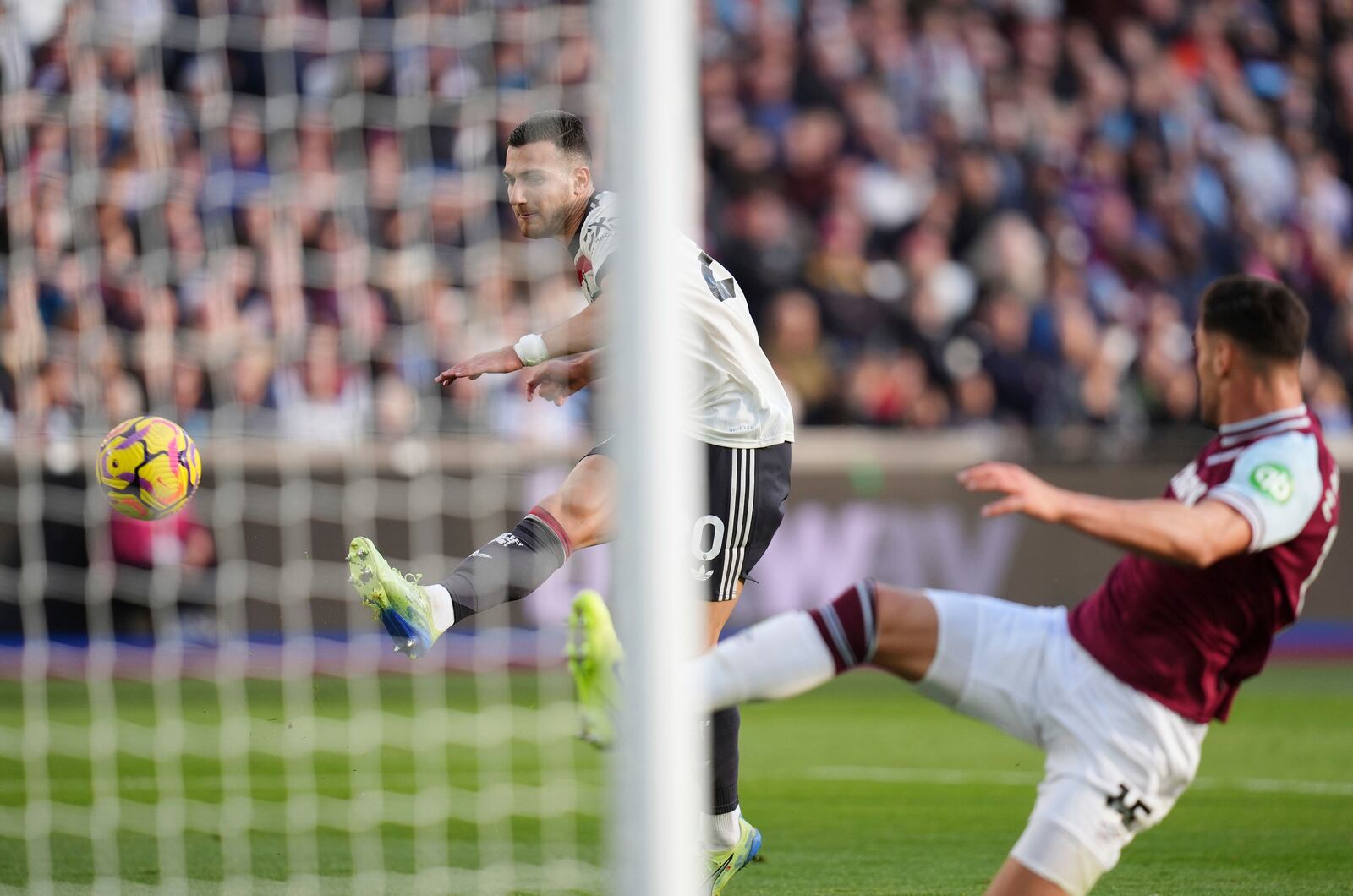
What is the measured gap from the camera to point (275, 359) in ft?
37.9

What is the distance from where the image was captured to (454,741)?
32.1 feet

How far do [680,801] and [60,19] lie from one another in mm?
8159

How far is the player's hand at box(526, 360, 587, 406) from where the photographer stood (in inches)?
210

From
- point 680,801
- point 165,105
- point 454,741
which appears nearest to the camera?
point 680,801

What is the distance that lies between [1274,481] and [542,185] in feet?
8.29

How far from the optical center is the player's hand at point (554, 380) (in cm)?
534

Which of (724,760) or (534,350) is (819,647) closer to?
(724,760)

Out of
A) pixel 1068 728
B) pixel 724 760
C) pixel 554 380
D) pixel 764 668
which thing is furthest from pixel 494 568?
pixel 1068 728

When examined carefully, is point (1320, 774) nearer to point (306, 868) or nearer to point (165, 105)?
point (306, 868)

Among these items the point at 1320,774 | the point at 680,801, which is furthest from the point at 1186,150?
the point at 680,801

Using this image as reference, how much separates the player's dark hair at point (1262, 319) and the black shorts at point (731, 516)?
1.56 m

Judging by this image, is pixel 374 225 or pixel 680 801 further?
pixel 374 225

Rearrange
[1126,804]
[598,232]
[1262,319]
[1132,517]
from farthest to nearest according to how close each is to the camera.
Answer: [598,232]
[1262,319]
[1126,804]
[1132,517]

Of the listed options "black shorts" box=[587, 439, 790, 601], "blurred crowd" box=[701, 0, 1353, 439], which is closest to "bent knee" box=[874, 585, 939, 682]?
"black shorts" box=[587, 439, 790, 601]
